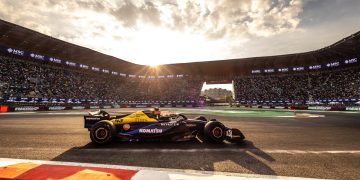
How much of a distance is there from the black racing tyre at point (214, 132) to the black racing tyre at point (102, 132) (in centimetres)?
265

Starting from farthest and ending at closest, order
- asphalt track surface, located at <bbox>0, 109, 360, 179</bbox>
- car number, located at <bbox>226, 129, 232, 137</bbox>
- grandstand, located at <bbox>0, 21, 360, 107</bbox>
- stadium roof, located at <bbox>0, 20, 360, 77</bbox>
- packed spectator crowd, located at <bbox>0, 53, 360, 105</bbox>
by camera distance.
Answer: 1. packed spectator crowd, located at <bbox>0, 53, 360, 105</bbox>
2. grandstand, located at <bbox>0, 21, 360, 107</bbox>
3. stadium roof, located at <bbox>0, 20, 360, 77</bbox>
4. car number, located at <bbox>226, 129, 232, 137</bbox>
5. asphalt track surface, located at <bbox>0, 109, 360, 179</bbox>

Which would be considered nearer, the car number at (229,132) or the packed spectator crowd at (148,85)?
the car number at (229,132)

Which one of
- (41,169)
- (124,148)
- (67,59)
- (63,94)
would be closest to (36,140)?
(124,148)

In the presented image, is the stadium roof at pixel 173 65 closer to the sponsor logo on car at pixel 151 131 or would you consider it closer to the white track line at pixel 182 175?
the sponsor logo on car at pixel 151 131

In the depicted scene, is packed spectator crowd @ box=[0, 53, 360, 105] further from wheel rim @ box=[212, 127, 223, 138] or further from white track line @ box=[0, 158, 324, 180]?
white track line @ box=[0, 158, 324, 180]

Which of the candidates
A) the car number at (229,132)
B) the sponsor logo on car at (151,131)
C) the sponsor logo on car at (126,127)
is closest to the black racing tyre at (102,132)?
the sponsor logo on car at (126,127)

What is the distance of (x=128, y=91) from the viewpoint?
5638 centimetres

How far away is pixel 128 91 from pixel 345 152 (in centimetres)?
5383

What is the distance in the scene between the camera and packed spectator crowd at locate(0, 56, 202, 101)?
110ft

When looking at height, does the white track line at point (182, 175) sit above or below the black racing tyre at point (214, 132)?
below

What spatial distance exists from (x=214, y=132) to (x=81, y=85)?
4421 centimetres

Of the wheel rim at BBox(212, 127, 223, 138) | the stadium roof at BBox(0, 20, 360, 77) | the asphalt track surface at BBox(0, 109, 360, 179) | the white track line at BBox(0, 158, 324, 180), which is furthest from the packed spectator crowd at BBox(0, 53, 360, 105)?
the white track line at BBox(0, 158, 324, 180)

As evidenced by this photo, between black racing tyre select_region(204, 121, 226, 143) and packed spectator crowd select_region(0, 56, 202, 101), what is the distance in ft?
111

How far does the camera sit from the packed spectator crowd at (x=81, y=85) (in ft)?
110
